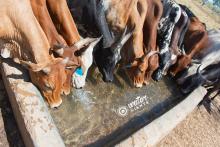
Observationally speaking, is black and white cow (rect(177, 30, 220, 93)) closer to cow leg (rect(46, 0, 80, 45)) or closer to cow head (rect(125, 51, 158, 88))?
cow head (rect(125, 51, 158, 88))

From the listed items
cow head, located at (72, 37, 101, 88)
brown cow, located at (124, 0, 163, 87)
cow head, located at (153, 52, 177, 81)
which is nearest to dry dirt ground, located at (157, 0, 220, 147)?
cow head, located at (153, 52, 177, 81)

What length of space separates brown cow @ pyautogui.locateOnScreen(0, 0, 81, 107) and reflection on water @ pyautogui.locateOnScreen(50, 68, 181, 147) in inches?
24.5

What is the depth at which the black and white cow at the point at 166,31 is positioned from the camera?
682 centimetres

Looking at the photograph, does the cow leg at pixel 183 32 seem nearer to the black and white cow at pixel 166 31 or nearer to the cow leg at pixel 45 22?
the black and white cow at pixel 166 31

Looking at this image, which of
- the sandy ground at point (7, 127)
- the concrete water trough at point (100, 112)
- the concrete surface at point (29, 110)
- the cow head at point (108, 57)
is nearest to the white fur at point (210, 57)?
the concrete water trough at point (100, 112)

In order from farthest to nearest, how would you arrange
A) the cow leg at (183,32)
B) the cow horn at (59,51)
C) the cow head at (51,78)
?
the cow leg at (183,32) < the cow horn at (59,51) < the cow head at (51,78)

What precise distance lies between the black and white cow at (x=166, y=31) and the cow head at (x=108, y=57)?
0.94m

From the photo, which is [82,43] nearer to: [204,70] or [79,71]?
[79,71]

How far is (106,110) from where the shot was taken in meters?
5.84

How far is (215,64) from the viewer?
783cm

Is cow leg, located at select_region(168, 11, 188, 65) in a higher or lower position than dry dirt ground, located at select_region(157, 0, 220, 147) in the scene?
higher

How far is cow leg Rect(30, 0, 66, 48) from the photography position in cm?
506

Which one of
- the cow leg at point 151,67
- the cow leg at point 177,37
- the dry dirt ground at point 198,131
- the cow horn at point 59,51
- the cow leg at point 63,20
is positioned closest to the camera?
the cow horn at point 59,51

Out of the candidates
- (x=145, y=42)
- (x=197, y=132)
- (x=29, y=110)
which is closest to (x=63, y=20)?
(x=29, y=110)
